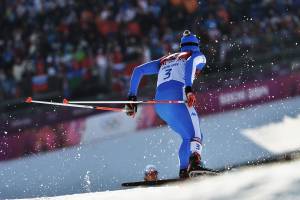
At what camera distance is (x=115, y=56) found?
1482 cm

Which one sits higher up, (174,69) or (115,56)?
(115,56)

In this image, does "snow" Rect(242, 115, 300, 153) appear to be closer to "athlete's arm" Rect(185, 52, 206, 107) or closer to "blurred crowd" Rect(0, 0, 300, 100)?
"blurred crowd" Rect(0, 0, 300, 100)

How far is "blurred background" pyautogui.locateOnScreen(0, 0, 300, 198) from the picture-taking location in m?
12.2

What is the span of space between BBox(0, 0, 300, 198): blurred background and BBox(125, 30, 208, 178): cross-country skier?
12.4ft

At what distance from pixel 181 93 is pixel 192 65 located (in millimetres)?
344

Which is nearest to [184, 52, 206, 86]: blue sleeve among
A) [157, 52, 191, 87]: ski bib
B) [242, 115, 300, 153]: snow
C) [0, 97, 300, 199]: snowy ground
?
[157, 52, 191, 87]: ski bib

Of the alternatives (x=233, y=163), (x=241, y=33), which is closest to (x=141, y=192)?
(x=233, y=163)

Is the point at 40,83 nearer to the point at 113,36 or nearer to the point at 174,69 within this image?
the point at 113,36

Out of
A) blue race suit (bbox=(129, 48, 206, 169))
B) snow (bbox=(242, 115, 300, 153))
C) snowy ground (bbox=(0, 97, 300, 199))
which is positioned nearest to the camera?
blue race suit (bbox=(129, 48, 206, 169))

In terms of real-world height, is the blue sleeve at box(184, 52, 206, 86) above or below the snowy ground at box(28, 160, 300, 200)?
above

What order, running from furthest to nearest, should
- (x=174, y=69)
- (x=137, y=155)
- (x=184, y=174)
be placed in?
(x=137, y=155) → (x=174, y=69) → (x=184, y=174)

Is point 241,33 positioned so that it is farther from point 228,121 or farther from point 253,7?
point 228,121

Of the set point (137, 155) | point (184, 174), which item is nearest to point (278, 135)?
point (137, 155)

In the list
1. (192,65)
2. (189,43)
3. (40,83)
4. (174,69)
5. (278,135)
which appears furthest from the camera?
(40,83)
